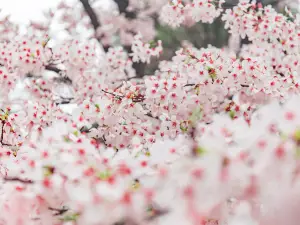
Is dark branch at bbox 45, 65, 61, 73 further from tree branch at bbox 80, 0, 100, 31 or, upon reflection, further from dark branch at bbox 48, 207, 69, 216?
dark branch at bbox 48, 207, 69, 216

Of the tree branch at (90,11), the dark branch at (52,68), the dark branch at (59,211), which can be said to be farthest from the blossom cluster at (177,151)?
the tree branch at (90,11)

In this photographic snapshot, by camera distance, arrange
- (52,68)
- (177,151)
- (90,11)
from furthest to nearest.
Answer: (90,11) < (52,68) < (177,151)

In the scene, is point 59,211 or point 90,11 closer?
point 59,211

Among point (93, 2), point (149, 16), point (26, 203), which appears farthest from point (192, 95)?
point (149, 16)

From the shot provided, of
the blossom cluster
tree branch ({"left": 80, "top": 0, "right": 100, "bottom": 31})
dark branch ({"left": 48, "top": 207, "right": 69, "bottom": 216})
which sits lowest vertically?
dark branch ({"left": 48, "top": 207, "right": 69, "bottom": 216})

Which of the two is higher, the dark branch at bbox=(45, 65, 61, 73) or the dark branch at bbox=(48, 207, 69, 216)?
the dark branch at bbox=(45, 65, 61, 73)

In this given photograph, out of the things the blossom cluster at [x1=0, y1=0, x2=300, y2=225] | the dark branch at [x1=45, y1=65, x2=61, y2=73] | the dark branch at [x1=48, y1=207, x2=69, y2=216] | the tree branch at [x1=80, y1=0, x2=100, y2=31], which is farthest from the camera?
the tree branch at [x1=80, y1=0, x2=100, y2=31]

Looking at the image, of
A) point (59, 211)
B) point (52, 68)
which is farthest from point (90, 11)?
point (59, 211)

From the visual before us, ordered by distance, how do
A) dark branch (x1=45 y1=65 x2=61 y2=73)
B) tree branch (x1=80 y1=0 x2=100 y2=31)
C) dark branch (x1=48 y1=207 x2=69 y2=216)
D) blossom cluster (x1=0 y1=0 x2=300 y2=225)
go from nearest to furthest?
blossom cluster (x1=0 y1=0 x2=300 y2=225), dark branch (x1=48 y1=207 x2=69 y2=216), dark branch (x1=45 y1=65 x2=61 y2=73), tree branch (x1=80 y1=0 x2=100 y2=31)

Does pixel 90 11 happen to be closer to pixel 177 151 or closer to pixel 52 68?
pixel 52 68

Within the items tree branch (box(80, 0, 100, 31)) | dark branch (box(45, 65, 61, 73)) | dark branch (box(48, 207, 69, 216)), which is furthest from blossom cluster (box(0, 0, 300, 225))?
tree branch (box(80, 0, 100, 31))

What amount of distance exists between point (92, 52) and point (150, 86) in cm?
210

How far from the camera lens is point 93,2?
9.48 metres

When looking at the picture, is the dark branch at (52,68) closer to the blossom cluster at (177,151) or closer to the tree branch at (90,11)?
the blossom cluster at (177,151)
